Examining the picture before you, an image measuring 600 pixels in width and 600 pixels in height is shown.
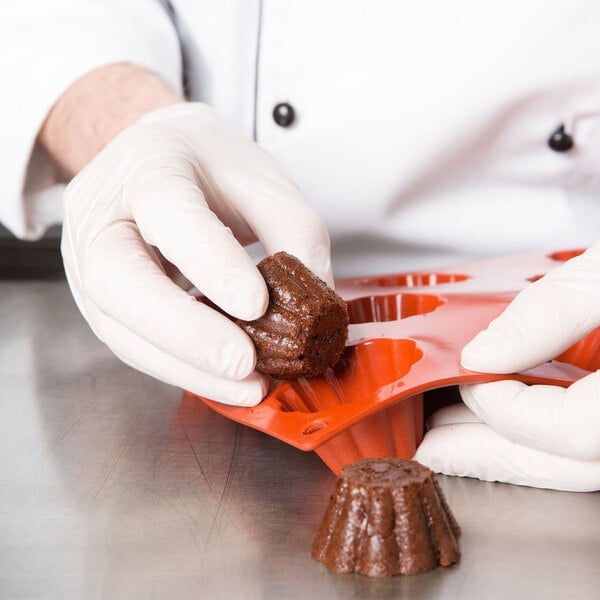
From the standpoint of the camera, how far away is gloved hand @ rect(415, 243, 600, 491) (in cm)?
Result: 104

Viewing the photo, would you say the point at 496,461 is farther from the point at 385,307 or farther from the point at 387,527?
the point at 385,307

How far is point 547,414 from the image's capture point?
104 centimetres

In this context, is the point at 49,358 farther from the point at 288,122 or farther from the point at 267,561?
the point at 267,561

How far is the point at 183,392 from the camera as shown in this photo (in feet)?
5.04

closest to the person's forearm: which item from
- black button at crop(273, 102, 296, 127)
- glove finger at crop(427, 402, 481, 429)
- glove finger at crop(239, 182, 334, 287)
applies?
black button at crop(273, 102, 296, 127)

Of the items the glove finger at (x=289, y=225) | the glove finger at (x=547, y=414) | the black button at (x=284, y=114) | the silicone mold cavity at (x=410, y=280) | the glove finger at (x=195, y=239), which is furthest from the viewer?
the black button at (x=284, y=114)

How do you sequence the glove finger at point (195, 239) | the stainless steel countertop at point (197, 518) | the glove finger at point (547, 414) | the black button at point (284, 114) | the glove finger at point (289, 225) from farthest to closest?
the black button at point (284, 114)
the glove finger at point (289, 225)
the glove finger at point (195, 239)
the glove finger at point (547, 414)
the stainless steel countertop at point (197, 518)

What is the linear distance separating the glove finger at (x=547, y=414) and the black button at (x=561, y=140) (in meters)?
0.76

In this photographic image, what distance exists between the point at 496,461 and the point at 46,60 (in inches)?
51.0

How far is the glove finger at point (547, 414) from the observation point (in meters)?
1.03

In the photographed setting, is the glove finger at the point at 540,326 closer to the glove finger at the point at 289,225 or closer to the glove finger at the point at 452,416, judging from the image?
the glove finger at the point at 452,416

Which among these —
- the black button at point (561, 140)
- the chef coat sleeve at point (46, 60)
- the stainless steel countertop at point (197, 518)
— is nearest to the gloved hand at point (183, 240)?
the stainless steel countertop at point (197, 518)

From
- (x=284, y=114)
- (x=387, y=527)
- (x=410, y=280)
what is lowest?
(x=410, y=280)

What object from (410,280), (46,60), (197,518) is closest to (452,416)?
(197,518)
